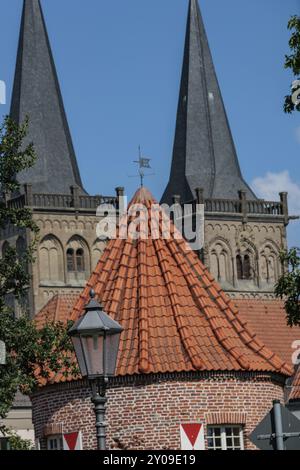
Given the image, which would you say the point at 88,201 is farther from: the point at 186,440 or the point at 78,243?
the point at 186,440

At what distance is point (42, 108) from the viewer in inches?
4144

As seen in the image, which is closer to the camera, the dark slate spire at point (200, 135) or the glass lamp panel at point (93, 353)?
the glass lamp panel at point (93, 353)

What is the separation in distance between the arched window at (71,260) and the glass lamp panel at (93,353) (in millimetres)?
87163

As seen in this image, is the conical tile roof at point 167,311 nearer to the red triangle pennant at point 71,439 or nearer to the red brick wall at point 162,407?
the red brick wall at point 162,407

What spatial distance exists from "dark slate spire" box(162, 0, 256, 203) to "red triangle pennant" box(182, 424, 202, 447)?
83.0 m

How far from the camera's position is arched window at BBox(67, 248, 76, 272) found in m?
104

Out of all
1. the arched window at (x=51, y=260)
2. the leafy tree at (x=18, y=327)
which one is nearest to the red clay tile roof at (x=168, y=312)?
the leafy tree at (x=18, y=327)

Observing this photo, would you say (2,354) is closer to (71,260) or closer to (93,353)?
(93,353)

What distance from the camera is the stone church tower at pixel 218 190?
108312 millimetres

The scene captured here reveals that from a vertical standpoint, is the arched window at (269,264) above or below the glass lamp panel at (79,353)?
above

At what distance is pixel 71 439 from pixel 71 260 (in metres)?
78.0

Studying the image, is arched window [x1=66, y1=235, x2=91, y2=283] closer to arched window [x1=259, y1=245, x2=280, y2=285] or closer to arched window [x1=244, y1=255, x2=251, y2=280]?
arched window [x1=244, y1=255, x2=251, y2=280]

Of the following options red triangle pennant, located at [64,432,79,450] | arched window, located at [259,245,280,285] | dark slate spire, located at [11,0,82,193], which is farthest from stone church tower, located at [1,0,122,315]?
red triangle pennant, located at [64,432,79,450]
